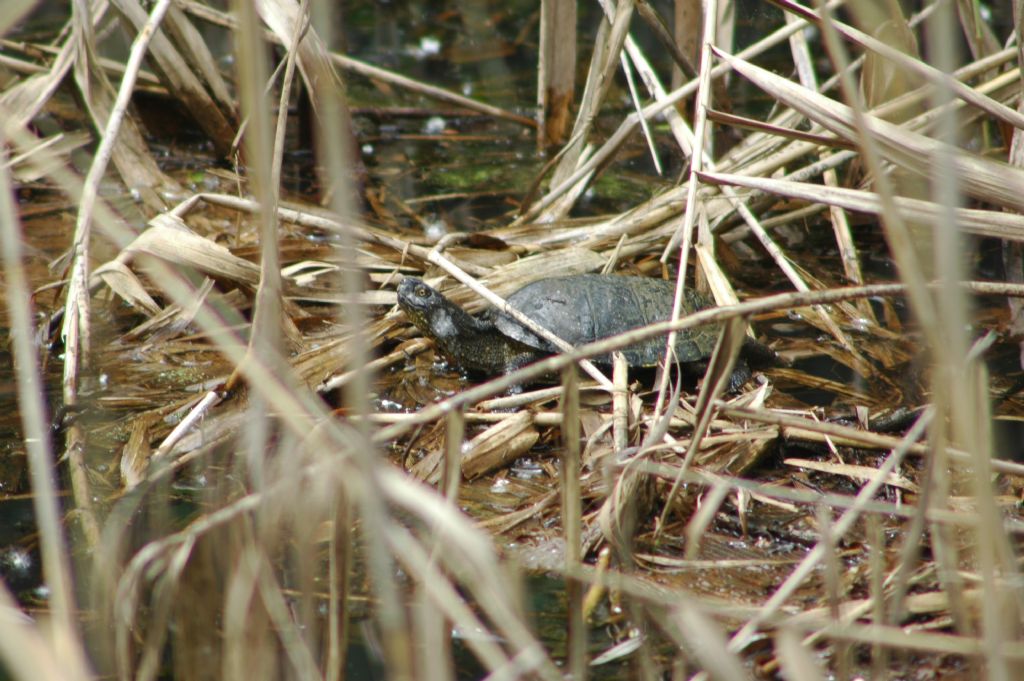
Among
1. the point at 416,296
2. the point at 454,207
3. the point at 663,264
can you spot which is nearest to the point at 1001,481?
the point at 663,264

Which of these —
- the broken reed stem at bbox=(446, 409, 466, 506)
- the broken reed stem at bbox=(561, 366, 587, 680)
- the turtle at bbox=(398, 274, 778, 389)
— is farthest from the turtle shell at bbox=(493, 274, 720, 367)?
the broken reed stem at bbox=(446, 409, 466, 506)

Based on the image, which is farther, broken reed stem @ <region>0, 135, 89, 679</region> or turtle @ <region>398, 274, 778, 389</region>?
turtle @ <region>398, 274, 778, 389</region>

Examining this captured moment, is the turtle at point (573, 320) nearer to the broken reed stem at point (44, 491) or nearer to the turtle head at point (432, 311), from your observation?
the turtle head at point (432, 311)

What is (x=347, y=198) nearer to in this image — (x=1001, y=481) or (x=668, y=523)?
(x=668, y=523)

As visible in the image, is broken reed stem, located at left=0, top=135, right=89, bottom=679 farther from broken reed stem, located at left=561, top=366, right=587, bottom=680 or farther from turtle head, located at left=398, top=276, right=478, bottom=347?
turtle head, located at left=398, top=276, right=478, bottom=347

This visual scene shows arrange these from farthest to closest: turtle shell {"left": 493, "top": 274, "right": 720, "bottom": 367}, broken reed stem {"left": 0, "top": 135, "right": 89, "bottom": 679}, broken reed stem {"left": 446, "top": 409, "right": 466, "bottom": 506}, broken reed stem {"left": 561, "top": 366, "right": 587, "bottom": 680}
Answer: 1. turtle shell {"left": 493, "top": 274, "right": 720, "bottom": 367}
2. broken reed stem {"left": 561, "top": 366, "right": 587, "bottom": 680}
3. broken reed stem {"left": 446, "top": 409, "right": 466, "bottom": 506}
4. broken reed stem {"left": 0, "top": 135, "right": 89, "bottom": 679}

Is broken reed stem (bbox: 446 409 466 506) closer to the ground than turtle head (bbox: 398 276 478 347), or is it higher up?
higher up

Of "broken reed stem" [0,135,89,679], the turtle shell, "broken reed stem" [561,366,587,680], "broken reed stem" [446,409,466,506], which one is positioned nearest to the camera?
"broken reed stem" [0,135,89,679]

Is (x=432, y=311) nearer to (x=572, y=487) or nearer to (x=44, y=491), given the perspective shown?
(x=572, y=487)
